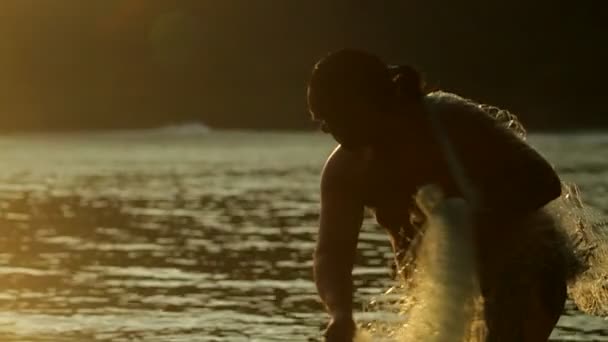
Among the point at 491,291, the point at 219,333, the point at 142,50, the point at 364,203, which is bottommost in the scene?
the point at 219,333

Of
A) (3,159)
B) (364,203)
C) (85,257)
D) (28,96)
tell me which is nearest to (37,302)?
(85,257)

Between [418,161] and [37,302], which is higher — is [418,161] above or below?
above

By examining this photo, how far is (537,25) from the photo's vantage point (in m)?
115

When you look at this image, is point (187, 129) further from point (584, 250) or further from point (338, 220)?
point (338, 220)

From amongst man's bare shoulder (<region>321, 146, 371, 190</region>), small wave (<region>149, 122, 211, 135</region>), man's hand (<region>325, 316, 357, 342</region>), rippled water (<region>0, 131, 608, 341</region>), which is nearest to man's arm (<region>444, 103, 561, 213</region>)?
man's bare shoulder (<region>321, 146, 371, 190</region>)

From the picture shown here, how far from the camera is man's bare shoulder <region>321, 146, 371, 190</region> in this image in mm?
4969

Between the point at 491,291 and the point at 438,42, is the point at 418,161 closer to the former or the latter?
the point at 491,291

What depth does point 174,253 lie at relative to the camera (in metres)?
25.6

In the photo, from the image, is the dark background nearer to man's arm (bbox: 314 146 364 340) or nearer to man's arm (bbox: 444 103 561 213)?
man's arm (bbox: 444 103 561 213)

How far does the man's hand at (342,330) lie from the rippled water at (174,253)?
1276mm

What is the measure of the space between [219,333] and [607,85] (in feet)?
288

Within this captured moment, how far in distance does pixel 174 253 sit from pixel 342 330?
2103 centimetres

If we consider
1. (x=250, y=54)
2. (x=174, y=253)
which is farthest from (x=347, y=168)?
(x=250, y=54)

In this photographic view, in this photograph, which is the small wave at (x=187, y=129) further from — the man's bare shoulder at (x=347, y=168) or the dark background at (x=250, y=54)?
the man's bare shoulder at (x=347, y=168)
